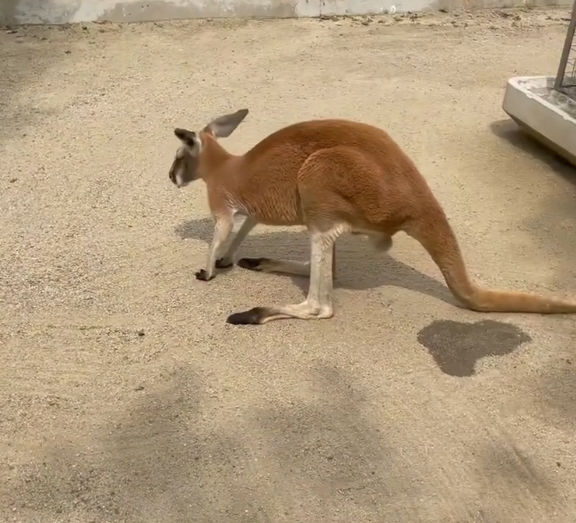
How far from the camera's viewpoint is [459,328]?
288cm

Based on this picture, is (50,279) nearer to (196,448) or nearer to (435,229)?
(196,448)

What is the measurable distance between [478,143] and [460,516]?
9.02 feet

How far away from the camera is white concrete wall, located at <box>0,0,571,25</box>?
18.9 feet

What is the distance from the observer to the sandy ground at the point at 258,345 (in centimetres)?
221

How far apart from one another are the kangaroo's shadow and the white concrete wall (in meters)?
3.05

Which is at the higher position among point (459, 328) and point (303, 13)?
point (303, 13)

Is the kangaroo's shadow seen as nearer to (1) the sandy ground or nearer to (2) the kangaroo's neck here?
(1) the sandy ground

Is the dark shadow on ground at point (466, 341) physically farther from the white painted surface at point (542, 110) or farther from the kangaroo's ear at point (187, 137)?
the white painted surface at point (542, 110)

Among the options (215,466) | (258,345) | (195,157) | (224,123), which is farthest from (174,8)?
(215,466)

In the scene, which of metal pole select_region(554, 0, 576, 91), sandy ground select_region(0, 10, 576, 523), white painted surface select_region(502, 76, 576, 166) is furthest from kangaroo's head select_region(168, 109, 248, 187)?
metal pole select_region(554, 0, 576, 91)

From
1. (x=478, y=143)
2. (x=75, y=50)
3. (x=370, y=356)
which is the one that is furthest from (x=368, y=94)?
(x=370, y=356)

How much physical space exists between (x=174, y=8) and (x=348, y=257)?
3.51 meters

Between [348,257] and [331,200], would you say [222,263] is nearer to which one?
[348,257]

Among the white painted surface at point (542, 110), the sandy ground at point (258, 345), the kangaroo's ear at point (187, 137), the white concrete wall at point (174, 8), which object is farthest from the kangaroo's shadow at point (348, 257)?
the white concrete wall at point (174, 8)
